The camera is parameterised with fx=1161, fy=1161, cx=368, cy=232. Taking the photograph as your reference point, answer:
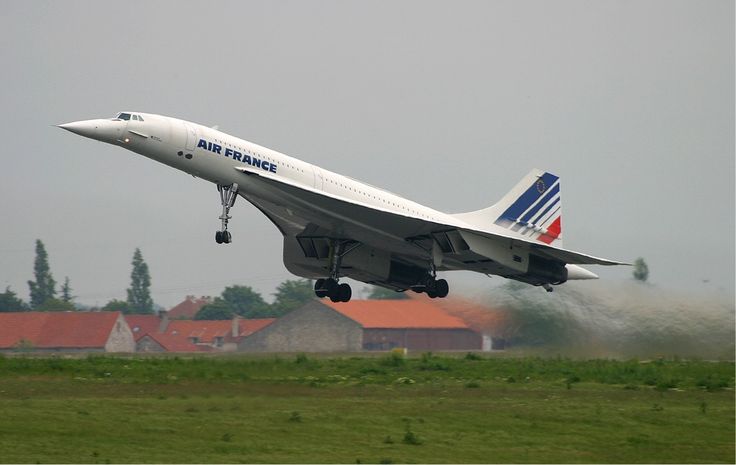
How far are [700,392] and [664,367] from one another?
332cm

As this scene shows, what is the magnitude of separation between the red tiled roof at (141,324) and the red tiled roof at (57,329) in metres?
0.87

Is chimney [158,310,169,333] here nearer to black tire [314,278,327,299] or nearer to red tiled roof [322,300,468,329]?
red tiled roof [322,300,468,329]

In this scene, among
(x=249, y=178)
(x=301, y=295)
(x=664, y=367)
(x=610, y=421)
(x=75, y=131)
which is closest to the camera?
(x=610, y=421)

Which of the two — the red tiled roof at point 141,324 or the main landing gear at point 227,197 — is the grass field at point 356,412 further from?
the red tiled roof at point 141,324

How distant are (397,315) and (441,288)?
4521 mm

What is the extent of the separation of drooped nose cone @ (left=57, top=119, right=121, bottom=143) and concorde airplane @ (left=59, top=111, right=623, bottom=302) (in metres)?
0.02

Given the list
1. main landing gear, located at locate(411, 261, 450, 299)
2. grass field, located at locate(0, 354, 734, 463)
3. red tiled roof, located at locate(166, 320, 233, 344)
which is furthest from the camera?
red tiled roof, located at locate(166, 320, 233, 344)

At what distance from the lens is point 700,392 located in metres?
22.5

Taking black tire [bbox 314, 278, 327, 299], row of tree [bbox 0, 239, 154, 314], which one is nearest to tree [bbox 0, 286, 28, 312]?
row of tree [bbox 0, 239, 154, 314]

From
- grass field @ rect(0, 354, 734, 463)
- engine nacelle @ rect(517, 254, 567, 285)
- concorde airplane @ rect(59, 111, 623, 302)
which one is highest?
concorde airplane @ rect(59, 111, 623, 302)

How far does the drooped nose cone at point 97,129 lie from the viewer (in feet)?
71.9

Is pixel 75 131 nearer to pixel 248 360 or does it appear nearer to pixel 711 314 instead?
pixel 248 360

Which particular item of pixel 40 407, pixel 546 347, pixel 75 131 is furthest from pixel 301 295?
pixel 40 407

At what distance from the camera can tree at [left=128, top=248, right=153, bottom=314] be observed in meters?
45.0
